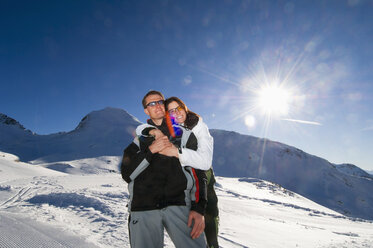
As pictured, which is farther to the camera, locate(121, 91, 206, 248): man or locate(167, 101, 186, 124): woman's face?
locate(167, 101, 186, 124): woman's face

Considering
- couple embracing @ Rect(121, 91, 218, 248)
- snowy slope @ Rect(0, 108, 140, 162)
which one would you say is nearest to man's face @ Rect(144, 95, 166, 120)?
couple embracing @ Rect(121, 91, 218, 248)

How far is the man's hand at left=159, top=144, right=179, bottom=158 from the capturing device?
196 centimetres

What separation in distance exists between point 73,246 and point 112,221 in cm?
135

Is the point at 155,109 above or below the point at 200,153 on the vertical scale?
above

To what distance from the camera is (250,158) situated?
128ft

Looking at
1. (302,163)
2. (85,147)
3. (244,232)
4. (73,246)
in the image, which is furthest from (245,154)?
(73,246)

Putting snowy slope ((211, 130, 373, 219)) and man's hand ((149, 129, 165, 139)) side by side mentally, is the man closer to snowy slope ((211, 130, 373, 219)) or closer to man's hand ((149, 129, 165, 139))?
man's hand ((149, 129, 165, 139))

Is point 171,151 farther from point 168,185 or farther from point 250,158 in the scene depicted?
point 250,158

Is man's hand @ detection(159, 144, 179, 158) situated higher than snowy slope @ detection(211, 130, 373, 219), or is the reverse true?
snowy slope @ detection(211, 130, 373, 219)

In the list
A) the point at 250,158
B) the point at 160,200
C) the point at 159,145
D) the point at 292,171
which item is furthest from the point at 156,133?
the point at 292,171

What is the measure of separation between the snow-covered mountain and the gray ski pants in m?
33.0

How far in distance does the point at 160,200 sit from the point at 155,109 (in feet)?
3.57

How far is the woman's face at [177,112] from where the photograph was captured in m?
2.45

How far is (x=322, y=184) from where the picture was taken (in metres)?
35.6
